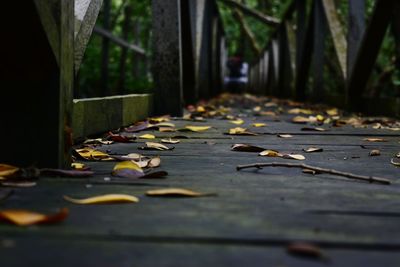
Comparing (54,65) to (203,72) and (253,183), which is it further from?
(203,72)

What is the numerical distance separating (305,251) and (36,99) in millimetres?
912

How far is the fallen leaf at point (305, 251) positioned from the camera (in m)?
0.75

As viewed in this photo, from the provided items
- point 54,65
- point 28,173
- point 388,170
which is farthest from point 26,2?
point 388,170

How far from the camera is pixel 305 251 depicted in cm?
76

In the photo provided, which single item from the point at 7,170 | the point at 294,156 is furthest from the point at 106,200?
the point at 294,156

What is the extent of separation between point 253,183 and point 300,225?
1.35ft

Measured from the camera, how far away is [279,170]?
1539 millimetres

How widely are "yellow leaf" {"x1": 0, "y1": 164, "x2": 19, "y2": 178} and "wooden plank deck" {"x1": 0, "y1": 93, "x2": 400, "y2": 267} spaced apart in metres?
0.08

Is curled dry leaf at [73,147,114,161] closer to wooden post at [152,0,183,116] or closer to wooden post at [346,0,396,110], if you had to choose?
wooden post at [152,0,183,116]

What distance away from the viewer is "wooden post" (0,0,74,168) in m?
1.39

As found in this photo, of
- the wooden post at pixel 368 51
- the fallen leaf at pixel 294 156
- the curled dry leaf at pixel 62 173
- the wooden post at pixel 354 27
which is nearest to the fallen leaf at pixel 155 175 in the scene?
the curled dry leaf at pixel 62 173

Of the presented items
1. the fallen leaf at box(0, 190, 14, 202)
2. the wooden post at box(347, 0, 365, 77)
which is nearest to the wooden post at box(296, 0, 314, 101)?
the wooden post at box(347, 0, 365, 77)

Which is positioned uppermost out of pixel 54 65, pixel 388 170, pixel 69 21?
pixel 69 21

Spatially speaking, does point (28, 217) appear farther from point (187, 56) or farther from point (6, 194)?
point (187, 56)
